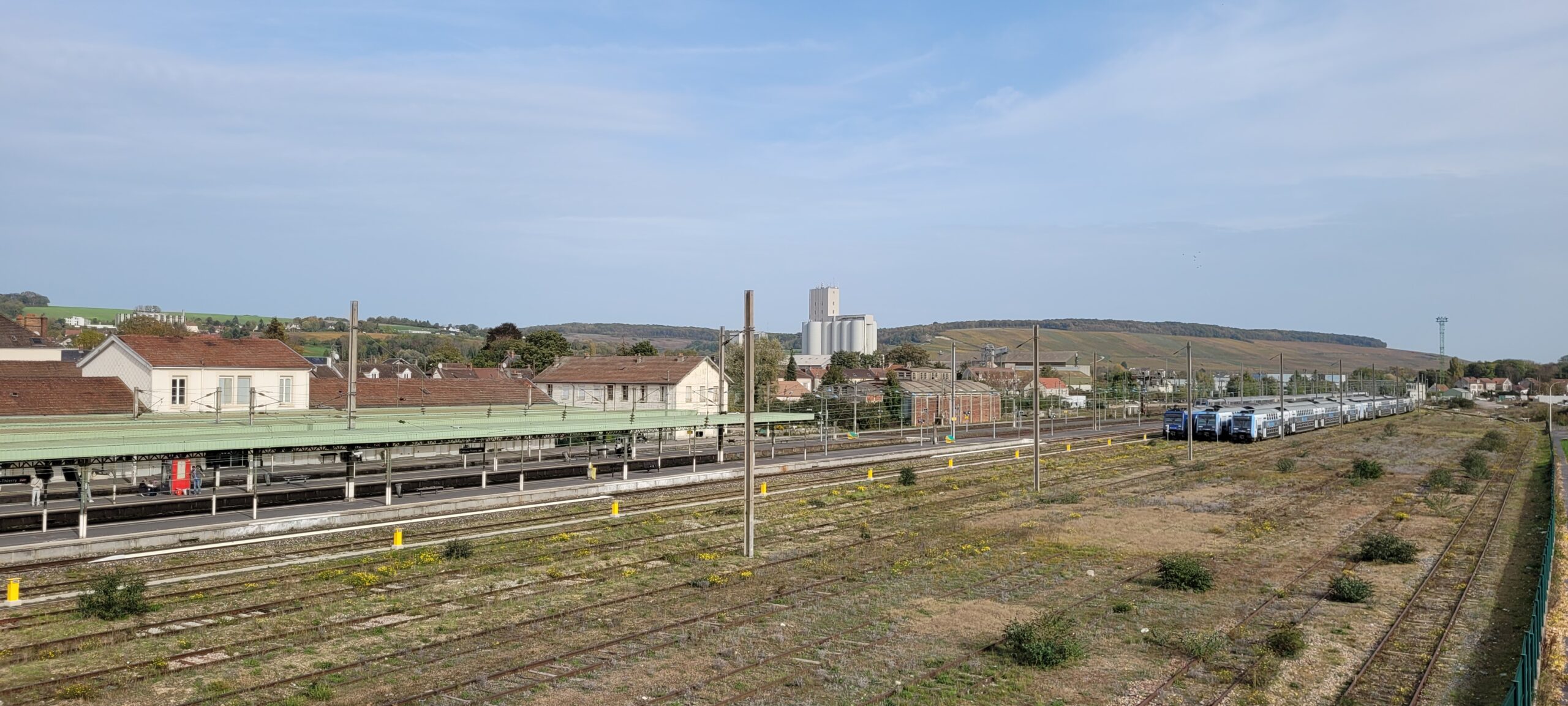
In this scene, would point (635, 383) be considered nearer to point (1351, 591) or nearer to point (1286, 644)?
point (1351, 591)

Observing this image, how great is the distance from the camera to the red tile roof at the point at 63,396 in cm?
4275

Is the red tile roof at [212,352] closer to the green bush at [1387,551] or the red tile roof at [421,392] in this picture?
the red tile roof at [421,392]

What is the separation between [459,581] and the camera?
73.0ft

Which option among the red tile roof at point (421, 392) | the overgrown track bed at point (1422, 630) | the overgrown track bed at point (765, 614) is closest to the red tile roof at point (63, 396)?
the red tile roof at point (421, 392)

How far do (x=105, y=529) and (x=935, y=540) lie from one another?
2421 cm

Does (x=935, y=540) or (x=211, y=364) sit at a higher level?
(x=211, y=364)

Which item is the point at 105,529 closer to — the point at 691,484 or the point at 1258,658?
the point at 691,484

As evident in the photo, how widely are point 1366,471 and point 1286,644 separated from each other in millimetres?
37292

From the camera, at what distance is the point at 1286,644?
665 inches

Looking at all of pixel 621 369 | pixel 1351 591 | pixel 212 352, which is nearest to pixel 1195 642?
pixel 1351 591

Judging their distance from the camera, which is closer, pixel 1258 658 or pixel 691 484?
pixel 1258 658

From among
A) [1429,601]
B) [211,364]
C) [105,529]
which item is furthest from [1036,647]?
[211,364]

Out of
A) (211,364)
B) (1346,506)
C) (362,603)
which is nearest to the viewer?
(362,603)

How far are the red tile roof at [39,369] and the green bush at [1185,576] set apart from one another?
56265 millimetres
